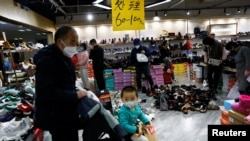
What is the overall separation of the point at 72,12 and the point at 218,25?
25.2 feet

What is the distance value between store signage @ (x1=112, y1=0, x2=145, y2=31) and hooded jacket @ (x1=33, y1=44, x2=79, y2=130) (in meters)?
3.72

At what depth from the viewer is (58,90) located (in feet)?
6.25

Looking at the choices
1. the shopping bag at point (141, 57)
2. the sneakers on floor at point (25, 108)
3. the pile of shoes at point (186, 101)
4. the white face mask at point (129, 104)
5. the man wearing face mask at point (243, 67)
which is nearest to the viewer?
the white face mask at point (129, 104)

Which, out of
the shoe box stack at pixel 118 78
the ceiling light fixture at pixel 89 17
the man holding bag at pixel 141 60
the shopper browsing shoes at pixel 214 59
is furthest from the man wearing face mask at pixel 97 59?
the ceiling light fixture at pixel 89 17

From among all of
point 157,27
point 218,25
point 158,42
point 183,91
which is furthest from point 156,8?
point 183,91

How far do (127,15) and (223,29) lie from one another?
9.10m

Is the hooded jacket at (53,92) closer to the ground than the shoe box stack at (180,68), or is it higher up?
higher up

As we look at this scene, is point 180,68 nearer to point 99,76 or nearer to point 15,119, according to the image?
point 99,76

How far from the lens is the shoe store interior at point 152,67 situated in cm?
315

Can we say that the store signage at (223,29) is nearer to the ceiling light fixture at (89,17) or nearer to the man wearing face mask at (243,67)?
the ceiling light fixture at (89,17)

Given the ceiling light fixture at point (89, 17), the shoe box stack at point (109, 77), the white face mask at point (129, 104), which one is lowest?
the shoe box stack at point (109, 77)

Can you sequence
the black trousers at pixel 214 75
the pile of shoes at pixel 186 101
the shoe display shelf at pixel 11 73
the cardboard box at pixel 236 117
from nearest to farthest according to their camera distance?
the cardboard box at pixel 236 117, the pile of shoes at pixel 186 101, the shoe display shelf at pixel 11 73, the black trousers at pixel 214 75

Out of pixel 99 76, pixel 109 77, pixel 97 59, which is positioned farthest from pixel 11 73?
pixel 109 77

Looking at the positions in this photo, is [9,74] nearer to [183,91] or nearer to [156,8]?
[183,91]
